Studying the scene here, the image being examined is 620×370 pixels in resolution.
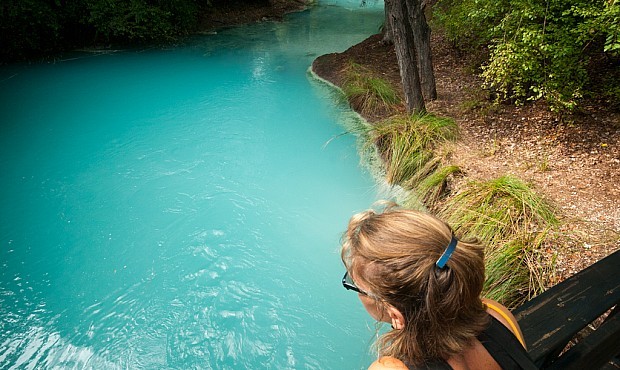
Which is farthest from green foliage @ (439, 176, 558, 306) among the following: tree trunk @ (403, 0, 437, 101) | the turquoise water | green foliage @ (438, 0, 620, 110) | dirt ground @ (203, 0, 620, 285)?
tree trunk @ (403, 0, 437, 101)

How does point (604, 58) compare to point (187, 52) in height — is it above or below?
above

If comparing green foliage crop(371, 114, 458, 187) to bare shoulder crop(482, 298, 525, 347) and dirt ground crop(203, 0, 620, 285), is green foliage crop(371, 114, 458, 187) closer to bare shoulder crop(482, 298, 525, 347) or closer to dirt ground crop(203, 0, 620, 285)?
dirt ground crop(203, 0, 620, 285)

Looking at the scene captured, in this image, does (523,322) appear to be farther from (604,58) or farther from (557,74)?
(604,58)

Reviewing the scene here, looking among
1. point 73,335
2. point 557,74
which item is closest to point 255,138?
point 73,335

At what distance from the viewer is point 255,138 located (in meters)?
5.24

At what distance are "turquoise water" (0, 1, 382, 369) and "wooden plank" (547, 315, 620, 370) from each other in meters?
1.75

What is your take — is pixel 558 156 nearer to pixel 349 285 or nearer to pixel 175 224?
pixel 349 285

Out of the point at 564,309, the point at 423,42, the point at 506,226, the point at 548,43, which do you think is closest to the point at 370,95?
the point at 423,42

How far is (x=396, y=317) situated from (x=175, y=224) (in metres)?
3.22

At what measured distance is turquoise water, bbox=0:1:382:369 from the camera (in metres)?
2.66

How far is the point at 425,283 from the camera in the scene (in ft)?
2.56

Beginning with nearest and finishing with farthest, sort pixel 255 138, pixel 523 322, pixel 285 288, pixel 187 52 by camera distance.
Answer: pixel 523 322 → pixel 285 288 → pixel 255 138 → pixel 187 52

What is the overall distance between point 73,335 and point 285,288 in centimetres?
158

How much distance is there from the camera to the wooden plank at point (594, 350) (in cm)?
95
